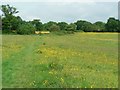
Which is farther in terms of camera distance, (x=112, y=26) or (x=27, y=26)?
(x=112, y=26)

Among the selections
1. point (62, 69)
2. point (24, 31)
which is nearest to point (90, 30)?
point (24, 31)

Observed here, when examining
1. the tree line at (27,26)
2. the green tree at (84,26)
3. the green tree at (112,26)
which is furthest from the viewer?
the green tree at (84,26)

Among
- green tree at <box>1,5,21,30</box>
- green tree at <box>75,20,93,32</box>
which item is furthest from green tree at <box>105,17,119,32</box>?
green tree at <box>1,5,21,30</box>

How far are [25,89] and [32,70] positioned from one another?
4.18 meters

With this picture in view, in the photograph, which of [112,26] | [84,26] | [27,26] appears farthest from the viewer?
[84,26]

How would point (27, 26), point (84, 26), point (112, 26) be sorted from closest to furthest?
point (27, 26)
point (112, 26)
point (84, 26)

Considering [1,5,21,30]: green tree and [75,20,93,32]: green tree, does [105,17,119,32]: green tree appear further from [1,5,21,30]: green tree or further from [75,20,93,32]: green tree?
[1,5,21,30]: green tree

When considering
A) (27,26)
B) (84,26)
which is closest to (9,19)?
(27,26)

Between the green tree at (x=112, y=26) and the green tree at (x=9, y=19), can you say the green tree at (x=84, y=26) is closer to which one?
the green tree at (x=112, y=26)

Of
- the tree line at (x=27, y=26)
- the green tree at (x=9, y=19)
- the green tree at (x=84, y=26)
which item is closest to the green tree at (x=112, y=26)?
the tree line at (x=27, y=26)

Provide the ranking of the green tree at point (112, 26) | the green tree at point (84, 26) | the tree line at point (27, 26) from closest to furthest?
the tree line at point (27, 26), the green tree at point (112, 26), the green tree at point (84, 26)

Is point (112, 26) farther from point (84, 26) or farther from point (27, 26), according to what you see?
point (27, 26)

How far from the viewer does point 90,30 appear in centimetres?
14100

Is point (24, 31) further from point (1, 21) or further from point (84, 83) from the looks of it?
point (84, 83)
